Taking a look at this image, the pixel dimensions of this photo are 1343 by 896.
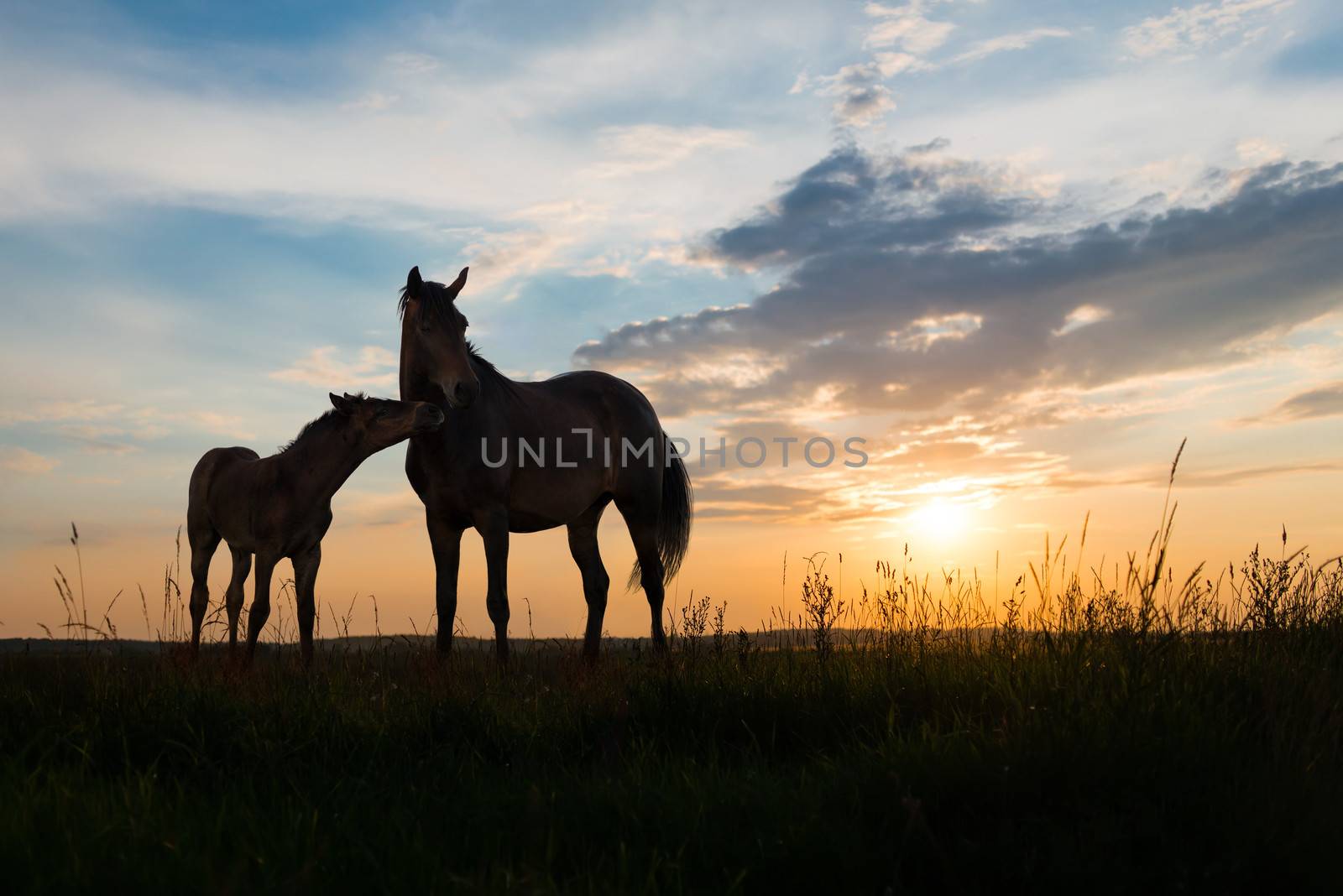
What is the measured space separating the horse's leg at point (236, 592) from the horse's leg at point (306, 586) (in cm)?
46

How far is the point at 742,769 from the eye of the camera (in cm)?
450

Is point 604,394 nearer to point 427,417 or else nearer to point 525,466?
point 525,466

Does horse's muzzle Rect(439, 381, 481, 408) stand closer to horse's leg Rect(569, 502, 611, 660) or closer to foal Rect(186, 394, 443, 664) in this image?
foal Rect(186, 394, 443, 664)

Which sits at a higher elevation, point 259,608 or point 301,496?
point 301,496

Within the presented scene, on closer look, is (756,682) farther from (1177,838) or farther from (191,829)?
(191,829)

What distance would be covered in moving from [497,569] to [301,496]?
1985 millimetres

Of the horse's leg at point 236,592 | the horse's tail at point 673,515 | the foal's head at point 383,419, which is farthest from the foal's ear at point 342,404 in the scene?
the horse's tail at point 673,515

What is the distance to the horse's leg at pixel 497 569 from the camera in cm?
880

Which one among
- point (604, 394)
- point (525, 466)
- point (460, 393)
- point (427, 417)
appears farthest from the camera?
point (604, 394)

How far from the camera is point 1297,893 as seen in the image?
324 cm

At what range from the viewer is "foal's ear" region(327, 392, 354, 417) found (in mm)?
9125

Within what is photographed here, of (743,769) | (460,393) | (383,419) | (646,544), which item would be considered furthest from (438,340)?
(743,769)

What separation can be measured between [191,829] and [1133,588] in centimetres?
536

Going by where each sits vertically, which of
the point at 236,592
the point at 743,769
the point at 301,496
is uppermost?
the point at 301,496
